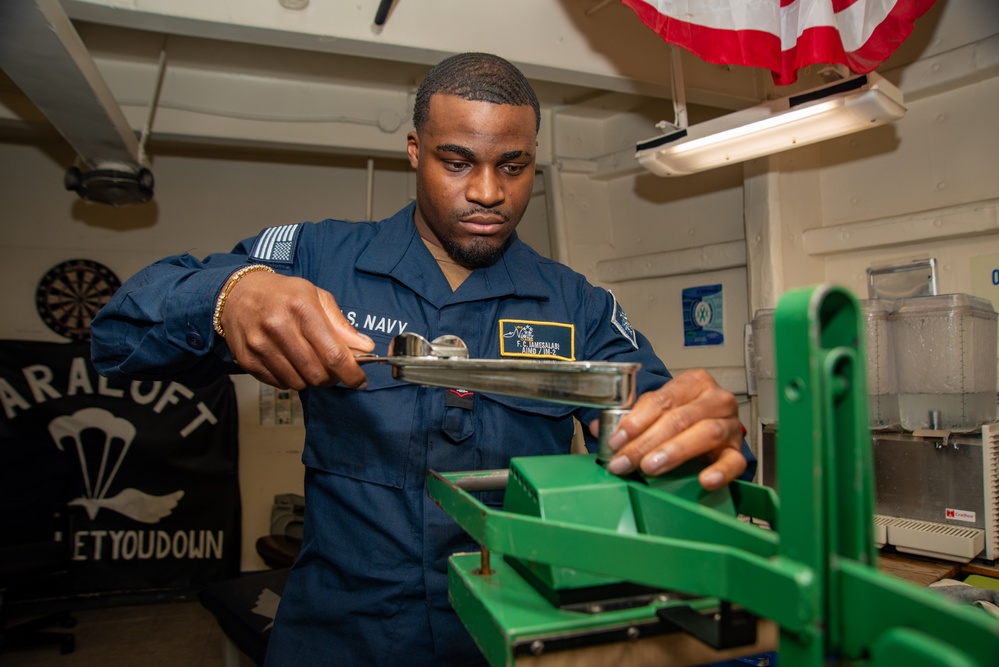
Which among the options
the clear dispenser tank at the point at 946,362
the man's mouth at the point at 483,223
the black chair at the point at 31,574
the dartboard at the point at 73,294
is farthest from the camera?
the dartboard at the point at 73,294

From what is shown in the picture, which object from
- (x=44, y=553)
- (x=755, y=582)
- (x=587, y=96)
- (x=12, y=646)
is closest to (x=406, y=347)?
(x=755, y=582)

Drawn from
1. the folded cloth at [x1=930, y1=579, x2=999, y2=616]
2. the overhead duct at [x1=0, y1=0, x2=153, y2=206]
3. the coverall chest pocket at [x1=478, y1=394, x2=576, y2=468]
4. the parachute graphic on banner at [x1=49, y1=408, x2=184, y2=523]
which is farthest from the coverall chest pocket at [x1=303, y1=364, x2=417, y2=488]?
the parachute graphic on banner at [x1=49, y1=408, x2=184, y2=523]

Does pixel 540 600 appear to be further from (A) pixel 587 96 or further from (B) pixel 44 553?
(B) pixel 44 553

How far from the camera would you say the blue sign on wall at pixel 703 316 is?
3.31 m

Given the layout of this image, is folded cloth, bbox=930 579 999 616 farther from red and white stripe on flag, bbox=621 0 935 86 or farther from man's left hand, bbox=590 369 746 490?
red and white stripe on flag, bbox=621 0 935 86

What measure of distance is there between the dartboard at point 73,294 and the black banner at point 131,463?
0.15 meters

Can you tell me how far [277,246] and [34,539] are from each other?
3.40 metres

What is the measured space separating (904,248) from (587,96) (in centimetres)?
190

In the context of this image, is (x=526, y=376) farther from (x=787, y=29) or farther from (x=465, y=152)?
(x=787, y=29)

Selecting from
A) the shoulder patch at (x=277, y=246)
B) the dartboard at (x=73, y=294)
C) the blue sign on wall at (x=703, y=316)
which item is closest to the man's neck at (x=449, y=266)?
the shoulder patch at (x=277, y=246)

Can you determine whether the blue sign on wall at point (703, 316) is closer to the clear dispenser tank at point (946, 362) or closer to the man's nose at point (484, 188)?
the clear dispenser tank at point (946, 362)

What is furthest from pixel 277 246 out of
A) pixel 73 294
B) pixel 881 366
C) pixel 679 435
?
pixel 73 294

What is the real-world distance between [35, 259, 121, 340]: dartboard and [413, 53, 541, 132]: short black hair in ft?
11.5

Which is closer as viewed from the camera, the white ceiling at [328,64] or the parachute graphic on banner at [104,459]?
the white ceiling at [328,64]
